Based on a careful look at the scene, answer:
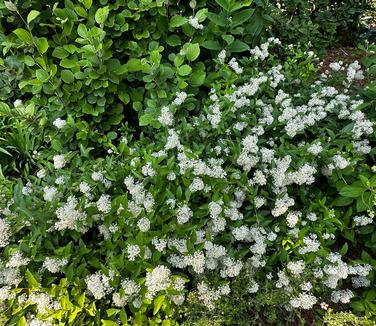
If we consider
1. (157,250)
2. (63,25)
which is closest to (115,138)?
(63,25)

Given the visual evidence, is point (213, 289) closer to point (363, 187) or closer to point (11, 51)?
point (363, 187)

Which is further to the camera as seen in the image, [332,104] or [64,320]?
[332,104]

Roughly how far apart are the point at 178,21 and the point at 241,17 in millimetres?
500

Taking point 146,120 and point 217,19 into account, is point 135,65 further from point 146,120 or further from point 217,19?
point 217,19

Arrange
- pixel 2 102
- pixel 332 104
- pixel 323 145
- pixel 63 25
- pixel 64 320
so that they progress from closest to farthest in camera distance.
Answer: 1. pixel 64 320
2. pixel 323 145
3. pixel 332 104
4. pixel 63 25
5. pixel 2 102

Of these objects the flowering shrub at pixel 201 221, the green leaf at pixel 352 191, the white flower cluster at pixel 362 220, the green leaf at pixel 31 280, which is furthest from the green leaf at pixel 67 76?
the white flower cluster at pixel 362 220

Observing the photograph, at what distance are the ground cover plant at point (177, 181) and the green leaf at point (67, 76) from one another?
0.01 m

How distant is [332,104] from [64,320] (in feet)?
7.23

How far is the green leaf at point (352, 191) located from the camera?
2432 millimetres

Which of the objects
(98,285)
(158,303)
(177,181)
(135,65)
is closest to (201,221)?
(177,181)

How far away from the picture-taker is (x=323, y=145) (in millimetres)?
2598

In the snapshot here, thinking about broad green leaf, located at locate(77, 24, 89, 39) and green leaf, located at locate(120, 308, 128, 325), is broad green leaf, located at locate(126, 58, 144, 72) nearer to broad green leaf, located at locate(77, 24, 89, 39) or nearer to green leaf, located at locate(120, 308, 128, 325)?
broad green leaf, located at locate(77, 24, 89, 39)

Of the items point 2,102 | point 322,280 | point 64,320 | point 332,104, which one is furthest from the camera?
point 2,102

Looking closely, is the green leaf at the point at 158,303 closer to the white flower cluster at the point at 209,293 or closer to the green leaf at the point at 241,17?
the white flower cluster at the point at 209,293
